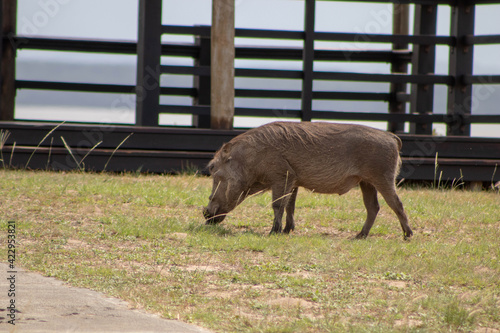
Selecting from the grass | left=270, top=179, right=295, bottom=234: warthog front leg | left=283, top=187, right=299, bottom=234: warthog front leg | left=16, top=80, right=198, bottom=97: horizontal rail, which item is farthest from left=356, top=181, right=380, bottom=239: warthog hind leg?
left=16, top=80, right=198, bottom=97: horizontal rail

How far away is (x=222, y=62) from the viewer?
9.29m

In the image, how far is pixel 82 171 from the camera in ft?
30.0

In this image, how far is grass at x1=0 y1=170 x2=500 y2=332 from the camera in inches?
152

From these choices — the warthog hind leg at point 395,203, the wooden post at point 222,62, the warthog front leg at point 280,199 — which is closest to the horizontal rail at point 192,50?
the wooden post at point 222,62

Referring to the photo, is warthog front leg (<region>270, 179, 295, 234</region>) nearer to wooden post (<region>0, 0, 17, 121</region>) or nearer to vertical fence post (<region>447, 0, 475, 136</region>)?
vertical fence post (<region>447, 0, 475, 136</region>)

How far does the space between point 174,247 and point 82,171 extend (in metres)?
4.18

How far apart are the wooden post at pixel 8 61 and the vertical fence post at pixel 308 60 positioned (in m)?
4.88

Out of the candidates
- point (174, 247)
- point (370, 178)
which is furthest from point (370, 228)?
point (174, 247)

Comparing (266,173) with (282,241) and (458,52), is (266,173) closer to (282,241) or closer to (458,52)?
(282,241)

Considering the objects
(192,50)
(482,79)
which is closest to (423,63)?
(482,79)

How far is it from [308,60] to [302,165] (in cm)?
408

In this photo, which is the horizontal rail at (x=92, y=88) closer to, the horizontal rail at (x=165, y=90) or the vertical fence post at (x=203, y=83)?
the horizontal rail at (x=165, y=90)

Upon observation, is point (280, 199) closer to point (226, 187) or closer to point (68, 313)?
point (226, 187)

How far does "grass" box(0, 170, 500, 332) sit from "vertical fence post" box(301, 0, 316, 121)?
2.23 m
